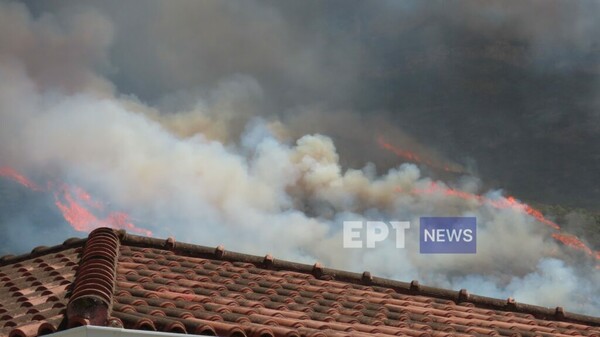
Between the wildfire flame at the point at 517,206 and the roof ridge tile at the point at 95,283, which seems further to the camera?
the wildfire flame at the point at 517,206

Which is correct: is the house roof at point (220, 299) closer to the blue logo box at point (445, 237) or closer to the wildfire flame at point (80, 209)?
the wildfire flame at point (80, 209)

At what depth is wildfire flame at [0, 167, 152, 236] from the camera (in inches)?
1480

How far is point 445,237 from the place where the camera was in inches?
1996

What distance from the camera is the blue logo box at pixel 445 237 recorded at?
4794cm

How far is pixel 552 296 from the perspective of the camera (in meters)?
46.8

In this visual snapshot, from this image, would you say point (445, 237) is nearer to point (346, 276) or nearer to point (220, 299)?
point (346, 276)

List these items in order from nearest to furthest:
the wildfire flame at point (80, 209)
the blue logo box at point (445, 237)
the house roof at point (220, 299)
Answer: the house roof at point (220, 299) → the wildfire flame at point (80, 209) → the blue logo box at point (445, 237)

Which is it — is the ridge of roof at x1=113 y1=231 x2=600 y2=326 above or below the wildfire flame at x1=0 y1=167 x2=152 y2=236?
below

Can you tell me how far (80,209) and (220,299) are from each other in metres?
30.5

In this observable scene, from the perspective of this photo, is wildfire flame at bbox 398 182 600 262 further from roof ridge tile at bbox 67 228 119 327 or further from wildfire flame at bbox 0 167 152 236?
roof ridge tile at bbox 67 228 119 327

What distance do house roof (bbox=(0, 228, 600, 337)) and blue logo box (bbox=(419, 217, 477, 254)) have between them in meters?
36.0

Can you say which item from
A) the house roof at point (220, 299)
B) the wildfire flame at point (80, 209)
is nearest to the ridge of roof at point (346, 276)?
the house roof at point (220, 299)

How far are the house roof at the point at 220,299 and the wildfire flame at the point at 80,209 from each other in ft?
87.9

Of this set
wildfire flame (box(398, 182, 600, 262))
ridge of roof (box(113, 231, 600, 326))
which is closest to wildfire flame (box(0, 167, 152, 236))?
wildfire flame (box(398, 182, 600, 262))
